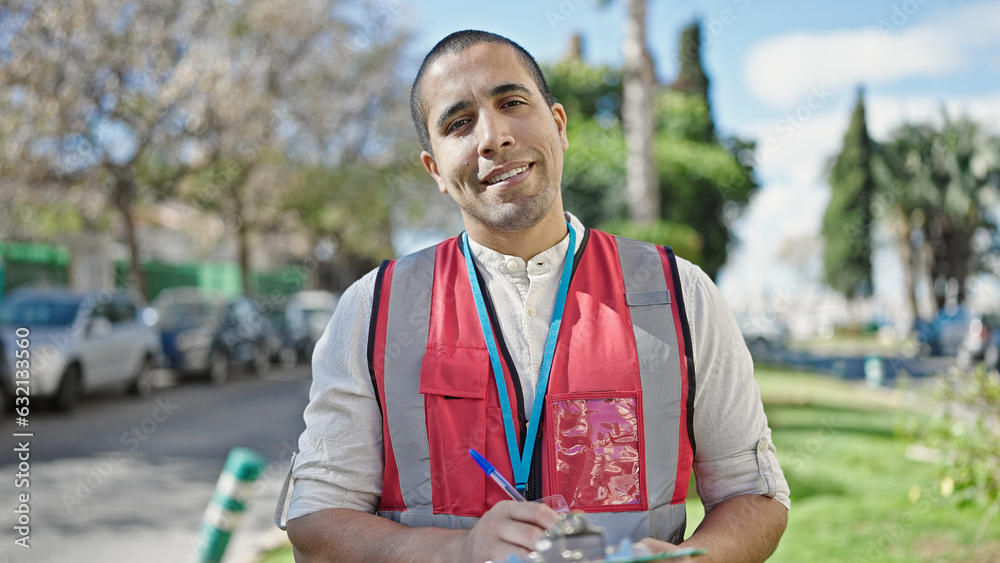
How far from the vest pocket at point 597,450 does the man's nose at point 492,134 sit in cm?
57

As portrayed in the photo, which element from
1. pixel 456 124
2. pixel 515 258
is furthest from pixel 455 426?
pixel 456 124

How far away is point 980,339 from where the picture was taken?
22.5 metres

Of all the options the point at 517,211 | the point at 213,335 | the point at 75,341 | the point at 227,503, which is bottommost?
the point at 213,335

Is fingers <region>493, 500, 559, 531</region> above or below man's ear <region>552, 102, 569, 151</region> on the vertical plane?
below

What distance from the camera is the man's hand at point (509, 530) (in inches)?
59.5

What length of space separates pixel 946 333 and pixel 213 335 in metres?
21.5

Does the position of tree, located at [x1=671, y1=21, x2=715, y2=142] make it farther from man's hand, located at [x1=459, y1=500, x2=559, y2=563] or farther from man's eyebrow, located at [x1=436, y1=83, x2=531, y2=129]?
man's hand, located at [x1=459, y1=500, x2=559, y2=563]

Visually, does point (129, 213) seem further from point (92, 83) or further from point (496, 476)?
point (496, 476)

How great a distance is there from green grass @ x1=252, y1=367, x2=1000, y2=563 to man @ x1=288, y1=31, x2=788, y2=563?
94.9 inches

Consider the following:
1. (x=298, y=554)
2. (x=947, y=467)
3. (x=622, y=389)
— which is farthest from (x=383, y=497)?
(x=947, y=467)

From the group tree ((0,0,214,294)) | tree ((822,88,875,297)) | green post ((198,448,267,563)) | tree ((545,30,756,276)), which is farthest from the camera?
tree ((822,88,875,297))

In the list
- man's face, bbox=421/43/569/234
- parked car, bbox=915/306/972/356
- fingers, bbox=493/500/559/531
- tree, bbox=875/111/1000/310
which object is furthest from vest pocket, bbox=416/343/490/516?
tree, bbox=875/111/1000/310

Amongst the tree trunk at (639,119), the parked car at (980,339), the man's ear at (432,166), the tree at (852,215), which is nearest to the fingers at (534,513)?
the man's ear at (432,166)

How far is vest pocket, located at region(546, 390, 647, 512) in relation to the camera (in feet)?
5.87
